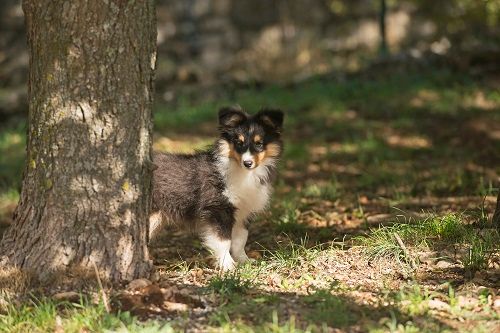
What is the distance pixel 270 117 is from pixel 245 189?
725 millimetres

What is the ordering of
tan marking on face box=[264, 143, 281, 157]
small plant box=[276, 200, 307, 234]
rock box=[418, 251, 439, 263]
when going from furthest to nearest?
small plant box=[276, 200, 307, 234], tan marking on face box=[264, 143, 281, 157], rock box=[418, 251, 439, 263]

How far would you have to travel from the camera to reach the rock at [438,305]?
4695 mm

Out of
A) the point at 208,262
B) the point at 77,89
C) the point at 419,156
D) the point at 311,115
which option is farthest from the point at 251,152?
the point at 311,115

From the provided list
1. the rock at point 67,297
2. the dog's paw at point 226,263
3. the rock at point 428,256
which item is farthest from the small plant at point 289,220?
the rock at point 67,297

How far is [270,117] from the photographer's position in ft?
21.3

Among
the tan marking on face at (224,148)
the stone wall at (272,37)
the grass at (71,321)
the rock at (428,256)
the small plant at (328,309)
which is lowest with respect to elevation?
the rock at (428,256)

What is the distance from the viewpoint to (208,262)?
20.8 ft

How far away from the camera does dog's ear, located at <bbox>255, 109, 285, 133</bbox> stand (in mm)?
6484

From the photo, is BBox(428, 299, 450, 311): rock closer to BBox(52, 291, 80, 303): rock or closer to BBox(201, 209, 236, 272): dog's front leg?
BBox(201, 209, 236, 272): dog's front leg

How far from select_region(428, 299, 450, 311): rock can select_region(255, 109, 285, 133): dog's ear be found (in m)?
2.42

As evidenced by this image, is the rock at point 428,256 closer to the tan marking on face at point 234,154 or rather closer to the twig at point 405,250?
the twig at point 405,250

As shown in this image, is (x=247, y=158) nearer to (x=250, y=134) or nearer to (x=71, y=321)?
(x=250, y=134)

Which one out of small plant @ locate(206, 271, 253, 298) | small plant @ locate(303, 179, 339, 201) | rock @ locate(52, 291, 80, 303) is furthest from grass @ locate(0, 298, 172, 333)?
small plant @ locate(303, 179, 339, 201)

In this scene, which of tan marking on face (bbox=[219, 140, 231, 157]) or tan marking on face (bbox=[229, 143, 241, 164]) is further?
tan marking on face (bbox=[219, 140, 231, 157])
